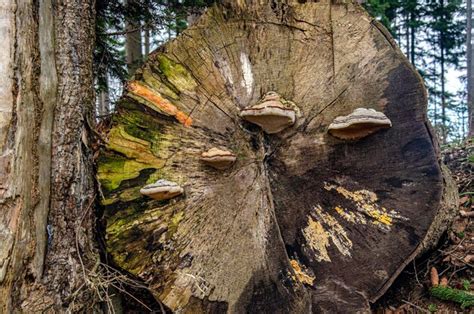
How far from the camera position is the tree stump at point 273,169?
1.80 metres

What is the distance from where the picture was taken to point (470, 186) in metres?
3.21

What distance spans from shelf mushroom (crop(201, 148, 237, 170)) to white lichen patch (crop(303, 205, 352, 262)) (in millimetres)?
588

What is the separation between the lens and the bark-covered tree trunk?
4.62ft

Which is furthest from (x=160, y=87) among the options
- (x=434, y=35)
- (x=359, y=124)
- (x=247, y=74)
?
(x=434, y=35)

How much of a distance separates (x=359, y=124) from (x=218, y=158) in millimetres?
813

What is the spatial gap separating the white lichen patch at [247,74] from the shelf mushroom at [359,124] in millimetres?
567

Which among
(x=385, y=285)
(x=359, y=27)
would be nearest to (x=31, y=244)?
(x=385, y=285)

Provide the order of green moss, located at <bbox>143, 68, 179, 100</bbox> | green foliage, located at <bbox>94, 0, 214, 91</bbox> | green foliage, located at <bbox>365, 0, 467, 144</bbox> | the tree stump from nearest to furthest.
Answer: the tree stump
green moss, located at <bbox>143, 68, 179, 100</bbox>
green foliage, located at <bbox>94, 0, 214, 91</bbox>
green foliage, located at <bbox>365, 0, 467, 144</bbox>

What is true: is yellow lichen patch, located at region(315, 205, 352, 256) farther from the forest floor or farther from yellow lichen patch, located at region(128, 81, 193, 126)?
yellow lichen patch, located at region(128, 81, 193, 126)

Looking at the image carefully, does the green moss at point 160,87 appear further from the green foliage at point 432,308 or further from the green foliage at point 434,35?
the green foliage at point 434,35

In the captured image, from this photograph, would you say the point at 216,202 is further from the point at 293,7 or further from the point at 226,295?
the point at 293,7

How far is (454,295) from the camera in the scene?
1914mm

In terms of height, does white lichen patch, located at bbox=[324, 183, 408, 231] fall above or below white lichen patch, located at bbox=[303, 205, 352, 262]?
above

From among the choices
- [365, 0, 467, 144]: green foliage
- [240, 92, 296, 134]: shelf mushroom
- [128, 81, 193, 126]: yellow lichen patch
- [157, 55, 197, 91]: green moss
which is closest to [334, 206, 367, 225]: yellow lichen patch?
[240, 92, 296, 134]: shelf mushroom
